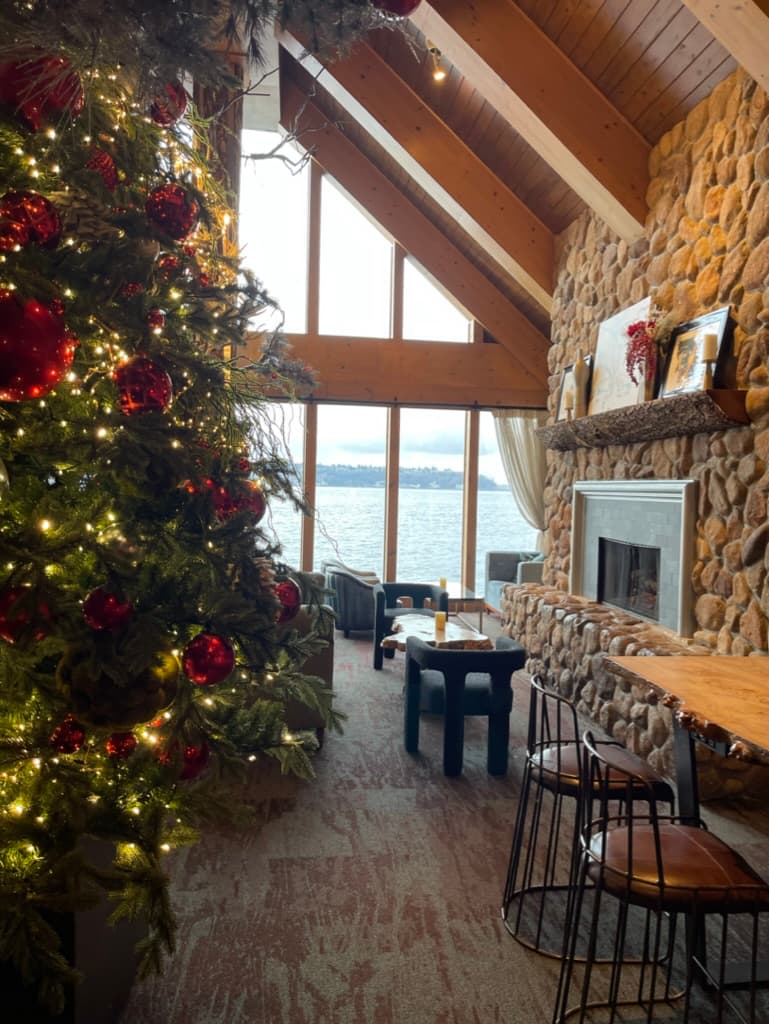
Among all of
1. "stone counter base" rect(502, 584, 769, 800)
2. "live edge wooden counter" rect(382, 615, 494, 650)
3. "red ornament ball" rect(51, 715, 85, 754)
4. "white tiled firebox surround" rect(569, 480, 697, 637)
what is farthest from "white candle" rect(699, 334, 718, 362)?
"red ornament ball" rect(51, 715, 85, 754)

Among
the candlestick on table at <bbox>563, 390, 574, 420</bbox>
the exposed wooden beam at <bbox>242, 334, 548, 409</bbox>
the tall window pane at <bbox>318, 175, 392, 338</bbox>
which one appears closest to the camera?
the candlestick on table at <bbox>563, 390, 574, 420</bbox>

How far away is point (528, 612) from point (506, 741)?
2.28 m

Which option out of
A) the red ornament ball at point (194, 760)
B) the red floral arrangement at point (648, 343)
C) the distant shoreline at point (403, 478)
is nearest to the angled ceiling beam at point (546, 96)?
the red floral arrangement at point (648, 343)

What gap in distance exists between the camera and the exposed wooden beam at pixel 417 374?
8047mm

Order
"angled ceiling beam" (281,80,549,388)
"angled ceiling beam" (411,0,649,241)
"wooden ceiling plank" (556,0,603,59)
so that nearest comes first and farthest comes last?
"wooden ceiling plank" (556,0,603,59), "angled ceiling beam" (411,0,649,241), "angled ceiling beam" (281,80,549,388)

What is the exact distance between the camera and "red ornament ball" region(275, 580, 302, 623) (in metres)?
1.85

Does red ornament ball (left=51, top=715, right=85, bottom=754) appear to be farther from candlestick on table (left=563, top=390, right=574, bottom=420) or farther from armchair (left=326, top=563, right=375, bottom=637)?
armchair (left=326, top=563, right=375, bottom=637)

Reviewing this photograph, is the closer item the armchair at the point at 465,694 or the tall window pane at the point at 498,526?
the armchair at the point at 465,694

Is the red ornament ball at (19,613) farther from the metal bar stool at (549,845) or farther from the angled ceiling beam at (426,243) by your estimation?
the angled ceiling beam at (426,243)

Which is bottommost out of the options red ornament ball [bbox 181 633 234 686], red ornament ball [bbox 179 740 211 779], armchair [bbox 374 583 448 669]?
armchair [bbox 374 583 448 669]

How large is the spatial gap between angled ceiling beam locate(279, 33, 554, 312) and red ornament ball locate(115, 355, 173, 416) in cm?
529

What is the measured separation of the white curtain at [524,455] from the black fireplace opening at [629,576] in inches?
111

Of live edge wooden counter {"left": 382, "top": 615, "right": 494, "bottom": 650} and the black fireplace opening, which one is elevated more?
the black fireplace opening

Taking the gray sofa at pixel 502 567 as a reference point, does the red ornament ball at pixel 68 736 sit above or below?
above
